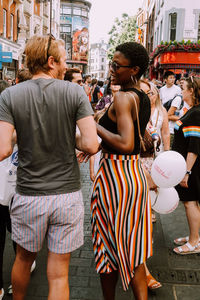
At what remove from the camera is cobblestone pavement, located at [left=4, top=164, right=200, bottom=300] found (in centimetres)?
302

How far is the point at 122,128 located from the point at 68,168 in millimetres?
448

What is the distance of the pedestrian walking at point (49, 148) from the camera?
2037mm

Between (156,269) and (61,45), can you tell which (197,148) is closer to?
→ (156,269)

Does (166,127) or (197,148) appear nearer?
(197,148)

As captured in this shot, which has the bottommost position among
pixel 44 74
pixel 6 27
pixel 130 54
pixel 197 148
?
pixel 197 148

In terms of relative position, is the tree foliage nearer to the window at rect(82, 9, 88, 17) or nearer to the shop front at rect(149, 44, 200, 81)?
the shop front at rect(149, 44, 200, 81)

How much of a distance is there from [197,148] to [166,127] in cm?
96

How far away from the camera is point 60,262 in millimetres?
2166

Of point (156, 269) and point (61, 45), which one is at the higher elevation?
point (61, 45)

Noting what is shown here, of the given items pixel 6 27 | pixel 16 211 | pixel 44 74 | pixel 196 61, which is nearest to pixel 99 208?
pixel 16 211

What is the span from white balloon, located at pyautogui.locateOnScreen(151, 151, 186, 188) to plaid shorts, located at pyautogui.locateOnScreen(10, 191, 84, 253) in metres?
1.00

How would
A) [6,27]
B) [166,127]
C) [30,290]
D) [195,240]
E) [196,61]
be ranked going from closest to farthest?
[30,290] → [195,240] → [166,127] → [196,61] → [6,27]

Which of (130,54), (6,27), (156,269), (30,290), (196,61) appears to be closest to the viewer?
(130,54)

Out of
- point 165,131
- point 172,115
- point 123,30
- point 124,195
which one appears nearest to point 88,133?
point 124,195
